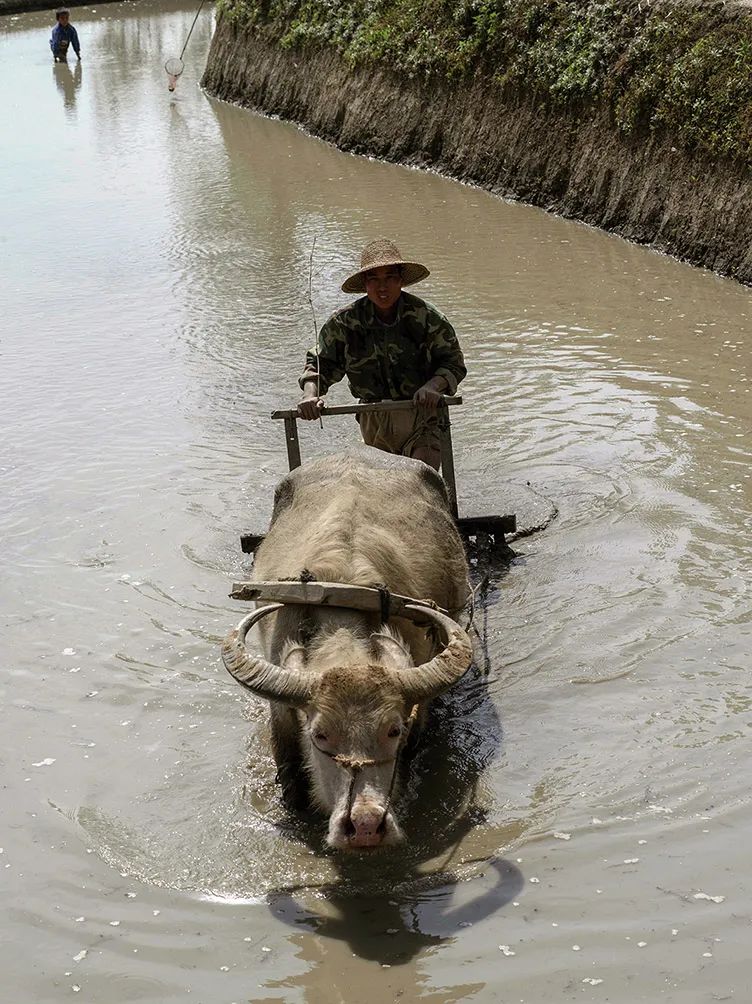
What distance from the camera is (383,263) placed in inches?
277

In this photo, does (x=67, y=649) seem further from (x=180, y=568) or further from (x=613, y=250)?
(x=613, y=250)

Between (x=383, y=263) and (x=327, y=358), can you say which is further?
(x=327, y=358)

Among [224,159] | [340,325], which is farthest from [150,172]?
[340,325]

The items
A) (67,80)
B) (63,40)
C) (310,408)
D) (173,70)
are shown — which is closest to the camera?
(310,408)

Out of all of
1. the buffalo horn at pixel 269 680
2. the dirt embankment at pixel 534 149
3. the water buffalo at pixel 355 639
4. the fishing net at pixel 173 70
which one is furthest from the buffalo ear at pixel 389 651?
the fishing net at pixel 173 70

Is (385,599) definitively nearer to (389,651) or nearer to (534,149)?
(389,651)

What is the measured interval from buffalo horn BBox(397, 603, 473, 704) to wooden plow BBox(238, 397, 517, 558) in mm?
1942

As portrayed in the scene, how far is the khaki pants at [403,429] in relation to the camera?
755cm

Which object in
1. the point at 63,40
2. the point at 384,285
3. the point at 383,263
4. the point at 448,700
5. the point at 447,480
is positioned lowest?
the point at 63,40

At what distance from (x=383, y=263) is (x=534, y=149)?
962 centimetres

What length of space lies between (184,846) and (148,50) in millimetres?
32516

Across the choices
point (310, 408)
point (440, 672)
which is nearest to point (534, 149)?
point (310, 408)

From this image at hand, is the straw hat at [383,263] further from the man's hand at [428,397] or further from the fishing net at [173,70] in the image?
the fishing net at [173,70]

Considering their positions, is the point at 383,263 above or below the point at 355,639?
above
